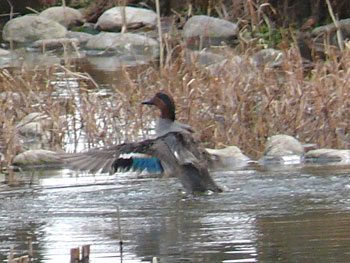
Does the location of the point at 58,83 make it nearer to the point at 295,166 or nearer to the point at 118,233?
the point at 295,166

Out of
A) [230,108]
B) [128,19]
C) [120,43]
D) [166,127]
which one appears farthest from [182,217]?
[128,19]

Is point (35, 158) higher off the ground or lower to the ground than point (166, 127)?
lower

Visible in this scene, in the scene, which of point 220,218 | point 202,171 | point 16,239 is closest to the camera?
point 16,239

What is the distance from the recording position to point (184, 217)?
680 centimetres

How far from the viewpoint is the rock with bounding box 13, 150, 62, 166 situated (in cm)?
920

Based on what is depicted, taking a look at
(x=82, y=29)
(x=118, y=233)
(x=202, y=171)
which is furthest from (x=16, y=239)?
(x=82, y=29)

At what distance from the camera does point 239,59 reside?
10055 millimetres

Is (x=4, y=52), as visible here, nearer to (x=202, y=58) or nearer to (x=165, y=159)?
(x=202, y=58)

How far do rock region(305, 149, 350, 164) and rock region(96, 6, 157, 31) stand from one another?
11.5 m

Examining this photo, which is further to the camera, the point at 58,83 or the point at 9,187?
the point at 58,83

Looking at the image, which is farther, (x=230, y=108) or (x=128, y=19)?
(x=128, y=19)

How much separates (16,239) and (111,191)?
1.71 metres

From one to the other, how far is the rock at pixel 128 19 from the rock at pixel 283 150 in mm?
11245

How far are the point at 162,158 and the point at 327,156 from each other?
2.14 metres
